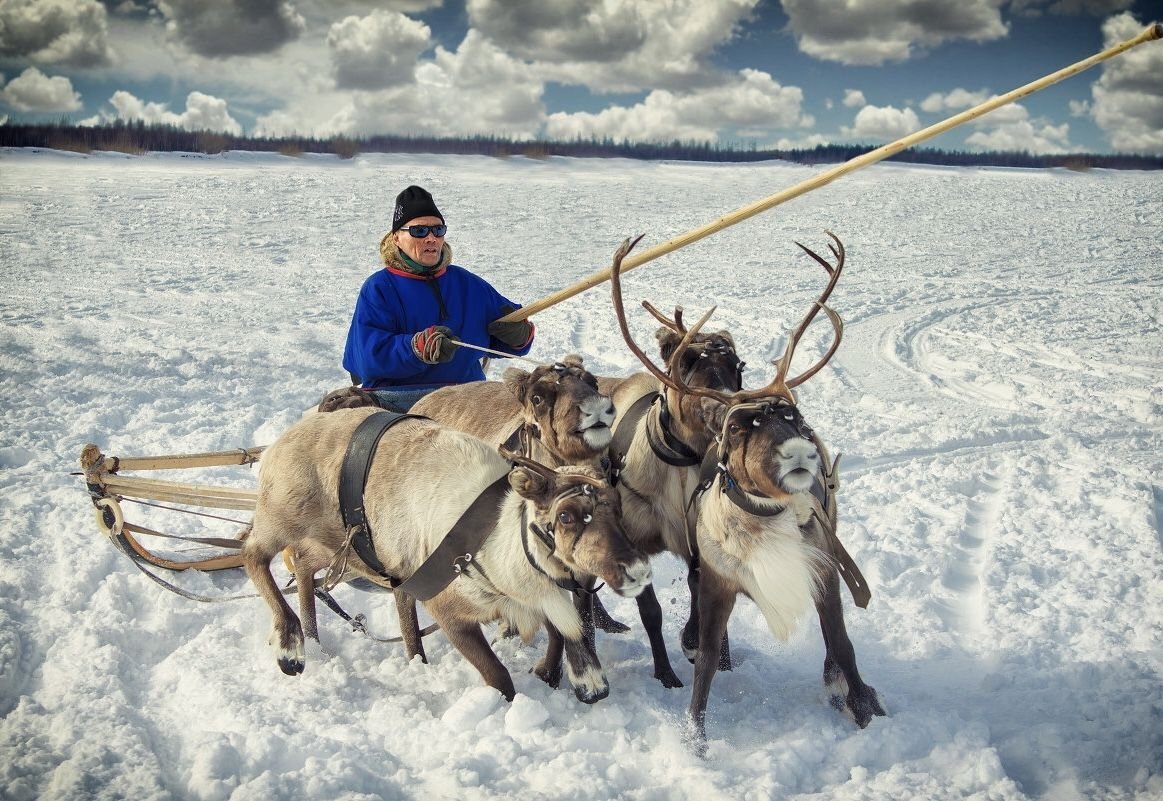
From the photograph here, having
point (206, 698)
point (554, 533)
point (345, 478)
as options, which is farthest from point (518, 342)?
point (206, 698)

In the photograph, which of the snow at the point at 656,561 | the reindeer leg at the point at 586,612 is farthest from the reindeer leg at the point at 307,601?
the reindeer leg at the point at 586,612

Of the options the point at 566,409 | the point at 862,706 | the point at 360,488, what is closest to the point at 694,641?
the point at 862,706

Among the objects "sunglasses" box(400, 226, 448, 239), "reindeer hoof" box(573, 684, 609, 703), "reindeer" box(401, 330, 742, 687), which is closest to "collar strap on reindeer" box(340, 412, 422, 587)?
"reindeer" box(401, 330, 742, 687)

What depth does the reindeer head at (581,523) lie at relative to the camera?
3336 mm

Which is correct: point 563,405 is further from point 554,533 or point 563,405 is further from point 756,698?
point 756,698

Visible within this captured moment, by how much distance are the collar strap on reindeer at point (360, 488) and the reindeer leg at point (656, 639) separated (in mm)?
1201

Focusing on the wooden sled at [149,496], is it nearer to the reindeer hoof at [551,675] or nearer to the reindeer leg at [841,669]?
the reindeer hoof at [551,675]

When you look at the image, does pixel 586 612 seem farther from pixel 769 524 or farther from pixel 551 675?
pixel 769 524

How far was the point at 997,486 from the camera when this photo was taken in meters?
6.76

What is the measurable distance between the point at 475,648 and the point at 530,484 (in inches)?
39.5

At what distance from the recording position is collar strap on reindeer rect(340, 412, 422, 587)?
13.7ft

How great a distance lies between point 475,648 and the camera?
399 centimetres

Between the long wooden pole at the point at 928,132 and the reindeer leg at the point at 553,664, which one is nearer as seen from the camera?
the long wooden pole at the point at 928,132

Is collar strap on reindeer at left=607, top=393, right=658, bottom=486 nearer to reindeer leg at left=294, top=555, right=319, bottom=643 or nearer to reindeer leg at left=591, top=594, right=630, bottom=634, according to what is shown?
reindeer leg at left=591, top=594, right=630, bottom=634
